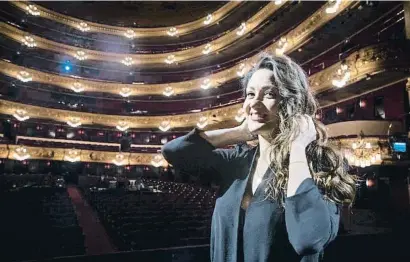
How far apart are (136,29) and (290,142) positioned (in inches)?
1661

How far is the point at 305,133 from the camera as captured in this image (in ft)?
4.28

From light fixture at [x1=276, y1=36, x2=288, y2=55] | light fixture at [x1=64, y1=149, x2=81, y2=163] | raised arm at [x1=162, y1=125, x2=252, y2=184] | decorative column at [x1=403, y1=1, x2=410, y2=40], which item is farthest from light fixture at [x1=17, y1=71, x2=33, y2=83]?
raised arm at [x1=162, y1=125, x2=252, y2=184]

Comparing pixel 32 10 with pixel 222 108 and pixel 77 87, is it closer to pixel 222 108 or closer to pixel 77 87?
pixel 77 87

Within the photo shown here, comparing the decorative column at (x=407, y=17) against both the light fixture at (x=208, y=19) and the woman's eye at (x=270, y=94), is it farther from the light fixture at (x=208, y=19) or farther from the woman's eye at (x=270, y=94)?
the light fixture at (x=208, y=19)

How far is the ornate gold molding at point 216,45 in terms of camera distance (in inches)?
819

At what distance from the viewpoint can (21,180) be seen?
1019 inches

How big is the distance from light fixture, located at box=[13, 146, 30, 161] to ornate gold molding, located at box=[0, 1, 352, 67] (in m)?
11.7

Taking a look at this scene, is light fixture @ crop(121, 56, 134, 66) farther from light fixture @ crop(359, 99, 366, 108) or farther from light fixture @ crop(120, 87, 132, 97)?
light fixture @ crop(359, 99, 366, 108)

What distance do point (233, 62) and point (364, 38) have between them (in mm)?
15499

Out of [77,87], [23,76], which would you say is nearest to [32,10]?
[23,76]

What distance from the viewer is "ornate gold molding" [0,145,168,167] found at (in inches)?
1067

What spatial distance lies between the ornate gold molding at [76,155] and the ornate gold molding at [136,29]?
16030mm

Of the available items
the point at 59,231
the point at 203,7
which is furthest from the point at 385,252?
the point at 203,7

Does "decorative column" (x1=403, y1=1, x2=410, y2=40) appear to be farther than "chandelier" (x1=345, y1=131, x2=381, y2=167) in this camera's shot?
No
